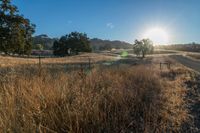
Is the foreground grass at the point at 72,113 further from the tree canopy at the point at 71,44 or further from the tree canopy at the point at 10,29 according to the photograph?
the tree canopy at the point at 71,44

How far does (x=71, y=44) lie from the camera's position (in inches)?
3194

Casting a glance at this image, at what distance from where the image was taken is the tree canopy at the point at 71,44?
80.5 m

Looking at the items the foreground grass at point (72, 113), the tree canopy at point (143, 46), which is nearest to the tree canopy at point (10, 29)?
the foreground grass at point (72, 113)

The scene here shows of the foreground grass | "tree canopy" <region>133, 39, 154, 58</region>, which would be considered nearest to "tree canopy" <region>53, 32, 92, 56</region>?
"tree canopy" <region>133, 39, 154, 58</region>

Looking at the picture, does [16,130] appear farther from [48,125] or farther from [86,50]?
[86,50]

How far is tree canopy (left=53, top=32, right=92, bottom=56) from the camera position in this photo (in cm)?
8050

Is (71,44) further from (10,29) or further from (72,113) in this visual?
(72,113)

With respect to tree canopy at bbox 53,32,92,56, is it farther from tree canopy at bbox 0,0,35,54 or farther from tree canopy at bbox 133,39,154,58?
tree canopy at bbox 0,0,35,54

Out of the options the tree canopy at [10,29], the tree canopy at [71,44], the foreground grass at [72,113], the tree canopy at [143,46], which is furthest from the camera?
the tree canopy at [71,44]

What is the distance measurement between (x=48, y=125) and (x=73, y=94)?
3.80 ft

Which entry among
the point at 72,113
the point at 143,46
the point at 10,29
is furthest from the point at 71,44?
the point at 72,113

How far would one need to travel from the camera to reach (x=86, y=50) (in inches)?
3295

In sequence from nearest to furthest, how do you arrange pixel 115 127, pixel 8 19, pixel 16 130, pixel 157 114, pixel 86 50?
pixel 16 130, pixel 115 127, pixel 157 114, pixel 8 19, pixel 86 50

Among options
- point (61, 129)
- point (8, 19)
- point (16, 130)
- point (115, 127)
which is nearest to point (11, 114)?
point (16, 130)
